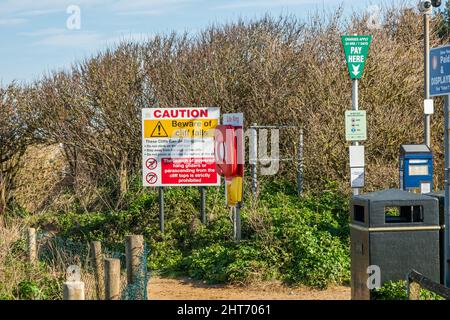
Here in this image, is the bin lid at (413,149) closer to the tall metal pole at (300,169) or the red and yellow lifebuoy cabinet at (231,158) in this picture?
the red and yellow lifebuoy cabinet at (231,158)

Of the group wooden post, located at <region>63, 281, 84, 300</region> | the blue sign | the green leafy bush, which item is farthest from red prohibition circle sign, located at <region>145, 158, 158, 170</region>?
wooden post, located at <region>63, 281, 84, 300</region>

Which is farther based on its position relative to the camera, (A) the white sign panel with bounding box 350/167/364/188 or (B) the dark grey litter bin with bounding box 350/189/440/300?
(A) the white sign panel with bounding box 350/167/364/188

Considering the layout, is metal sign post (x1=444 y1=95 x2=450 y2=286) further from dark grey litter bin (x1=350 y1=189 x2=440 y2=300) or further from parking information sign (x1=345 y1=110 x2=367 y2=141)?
parking information sign (x1=345 y1=110 x2=367 y2=141)

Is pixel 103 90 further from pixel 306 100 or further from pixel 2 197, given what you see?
pixel 306 100

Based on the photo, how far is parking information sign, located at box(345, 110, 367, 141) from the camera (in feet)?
48.1

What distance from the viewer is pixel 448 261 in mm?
8859

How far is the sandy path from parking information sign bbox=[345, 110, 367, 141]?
3.56m

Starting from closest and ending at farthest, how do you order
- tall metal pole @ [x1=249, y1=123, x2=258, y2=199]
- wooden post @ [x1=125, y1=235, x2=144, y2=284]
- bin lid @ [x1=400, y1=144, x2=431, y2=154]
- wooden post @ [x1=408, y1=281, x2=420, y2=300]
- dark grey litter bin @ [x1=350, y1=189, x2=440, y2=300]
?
wooden post @ [x1=408, y1=281, x2=420, y2=300] → dark grey litter bin @ [x1=350, y1=189, x2=440, y2=300] → wooden post @ [x1=125, y1=235, x2=144, y2=284] → bin lid @ [x1=400, y1=144, x2=431, y2=154] → tall metal pole @ [x1=249, y1=123, x2=258, y2=199]

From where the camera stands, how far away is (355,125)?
14734mm

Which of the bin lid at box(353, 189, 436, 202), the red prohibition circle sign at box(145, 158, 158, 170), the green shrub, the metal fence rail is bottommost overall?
the green shrub

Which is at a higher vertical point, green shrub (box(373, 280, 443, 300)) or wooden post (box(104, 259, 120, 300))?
wooden post (box(104, 259, 120, 300))

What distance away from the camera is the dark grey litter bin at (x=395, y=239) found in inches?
342

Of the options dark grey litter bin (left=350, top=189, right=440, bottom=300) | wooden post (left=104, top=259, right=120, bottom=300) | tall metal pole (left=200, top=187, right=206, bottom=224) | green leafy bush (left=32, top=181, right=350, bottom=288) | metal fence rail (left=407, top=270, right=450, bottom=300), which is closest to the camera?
metal fence rail (left=407, top=270, right=450, bottom=300)

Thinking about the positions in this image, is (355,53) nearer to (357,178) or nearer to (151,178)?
(357,178)
